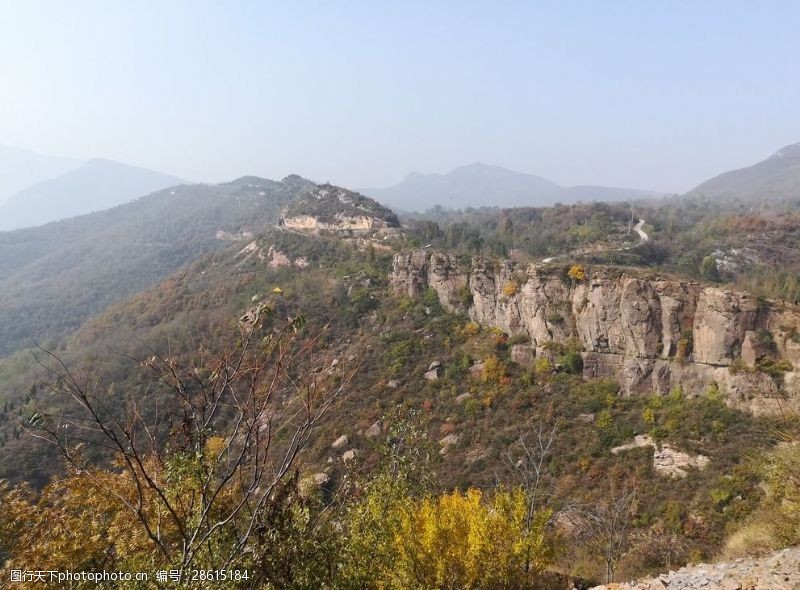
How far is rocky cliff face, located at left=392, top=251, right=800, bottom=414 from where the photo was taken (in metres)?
20.9

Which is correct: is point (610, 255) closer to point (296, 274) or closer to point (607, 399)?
point (607, 399)

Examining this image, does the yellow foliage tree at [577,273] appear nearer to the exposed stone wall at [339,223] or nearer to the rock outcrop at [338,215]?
the rock outcrop at [338,215]

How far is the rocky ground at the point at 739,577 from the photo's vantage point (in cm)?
732

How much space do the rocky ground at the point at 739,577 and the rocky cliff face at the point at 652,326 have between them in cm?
1441

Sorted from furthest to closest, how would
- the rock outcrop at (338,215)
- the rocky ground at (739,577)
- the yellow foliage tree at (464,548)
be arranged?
the rock outcrop at (338,215) → the yellow foliage tree at (464,548) → the rocky ground at (739,577)

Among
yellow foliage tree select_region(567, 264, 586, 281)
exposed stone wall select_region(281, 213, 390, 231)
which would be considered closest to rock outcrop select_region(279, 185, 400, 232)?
exposed stone wall select_region(281, 213, 390, 231)

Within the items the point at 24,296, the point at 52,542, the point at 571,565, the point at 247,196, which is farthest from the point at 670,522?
the point at 247,196

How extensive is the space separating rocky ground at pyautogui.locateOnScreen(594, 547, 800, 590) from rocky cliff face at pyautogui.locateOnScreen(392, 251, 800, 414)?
14.4 meters

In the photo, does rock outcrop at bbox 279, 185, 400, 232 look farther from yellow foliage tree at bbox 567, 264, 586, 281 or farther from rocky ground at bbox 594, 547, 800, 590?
rocky ground at bbox 594, 547, 800, 590

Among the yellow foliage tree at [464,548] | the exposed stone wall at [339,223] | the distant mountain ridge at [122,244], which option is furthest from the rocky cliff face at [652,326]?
the distant mountain ridge at [122,244]

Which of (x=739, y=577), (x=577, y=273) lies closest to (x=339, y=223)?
(x=577, y=273)

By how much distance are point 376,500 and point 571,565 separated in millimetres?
9159

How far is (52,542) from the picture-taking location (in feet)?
23.0

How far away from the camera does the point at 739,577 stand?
7.80m
